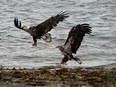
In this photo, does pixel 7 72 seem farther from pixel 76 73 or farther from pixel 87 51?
pixel 87 51

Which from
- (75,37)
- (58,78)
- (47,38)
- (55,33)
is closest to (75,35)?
(75,37)

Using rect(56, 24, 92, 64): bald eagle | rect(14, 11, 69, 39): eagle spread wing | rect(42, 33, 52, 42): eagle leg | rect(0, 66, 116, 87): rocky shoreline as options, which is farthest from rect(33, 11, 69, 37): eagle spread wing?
rect(0, 66, 116, 87): rocky shoreline

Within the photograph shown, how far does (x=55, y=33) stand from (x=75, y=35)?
372 inches

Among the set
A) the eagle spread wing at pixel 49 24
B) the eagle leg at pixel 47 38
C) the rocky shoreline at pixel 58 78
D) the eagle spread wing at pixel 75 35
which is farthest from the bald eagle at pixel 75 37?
the eagle spread wing at pixel 49 24

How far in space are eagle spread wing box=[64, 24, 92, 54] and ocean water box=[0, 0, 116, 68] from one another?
107 inches

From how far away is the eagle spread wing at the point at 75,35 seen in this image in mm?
11375

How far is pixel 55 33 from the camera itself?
20.8 meters

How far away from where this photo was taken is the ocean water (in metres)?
15.5

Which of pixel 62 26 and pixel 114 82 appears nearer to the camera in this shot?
pixel 114 82

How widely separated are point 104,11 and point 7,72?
52.3ft

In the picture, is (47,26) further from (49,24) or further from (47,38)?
(47,38)

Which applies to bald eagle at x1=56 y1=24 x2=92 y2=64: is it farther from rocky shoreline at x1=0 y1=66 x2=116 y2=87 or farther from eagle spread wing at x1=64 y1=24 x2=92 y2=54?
rocky shoreline at x1=0 y1=66 x2=116 y2=87

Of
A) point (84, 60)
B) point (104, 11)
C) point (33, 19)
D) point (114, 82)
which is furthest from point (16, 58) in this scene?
point (104, 11)

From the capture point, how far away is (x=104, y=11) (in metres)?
26.8
